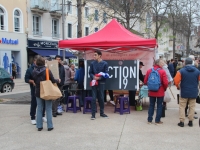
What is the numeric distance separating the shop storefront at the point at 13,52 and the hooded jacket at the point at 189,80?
2001 centimetres

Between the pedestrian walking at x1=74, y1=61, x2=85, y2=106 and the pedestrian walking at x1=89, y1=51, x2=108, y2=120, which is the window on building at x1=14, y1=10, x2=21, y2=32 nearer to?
the pedestrian walking at x1=74, y1=61, x2=85, y2=106

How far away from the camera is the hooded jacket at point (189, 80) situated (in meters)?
6.23

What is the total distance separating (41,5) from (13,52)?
5.92 metres

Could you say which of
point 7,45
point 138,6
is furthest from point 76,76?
point 7,45

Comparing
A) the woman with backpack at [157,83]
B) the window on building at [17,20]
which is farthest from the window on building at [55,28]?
the woman with backpack at [157,83]

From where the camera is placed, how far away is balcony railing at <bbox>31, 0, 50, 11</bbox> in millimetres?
26597

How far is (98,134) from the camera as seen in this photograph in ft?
18.8

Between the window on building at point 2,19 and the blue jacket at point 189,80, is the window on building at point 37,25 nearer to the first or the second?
the window on building at point 2,19

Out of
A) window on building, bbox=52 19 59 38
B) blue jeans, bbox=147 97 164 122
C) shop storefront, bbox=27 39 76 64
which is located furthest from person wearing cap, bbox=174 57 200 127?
window on building, bbox=52 19 59 38

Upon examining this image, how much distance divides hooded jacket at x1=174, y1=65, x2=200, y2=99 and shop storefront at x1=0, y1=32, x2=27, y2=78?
20.0 metres

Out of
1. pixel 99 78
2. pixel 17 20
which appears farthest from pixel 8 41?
pixel 99 78

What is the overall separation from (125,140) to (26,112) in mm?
3906

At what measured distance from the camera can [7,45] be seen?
2422 cm

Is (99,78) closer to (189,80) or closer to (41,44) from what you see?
(189,80)
